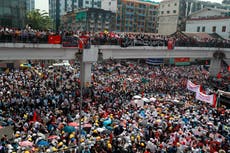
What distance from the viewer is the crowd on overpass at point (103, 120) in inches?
506

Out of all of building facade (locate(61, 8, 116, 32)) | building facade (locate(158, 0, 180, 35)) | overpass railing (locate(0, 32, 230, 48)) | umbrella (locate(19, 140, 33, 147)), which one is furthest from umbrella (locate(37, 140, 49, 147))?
building facade (locate(158, 0, 180, 35))

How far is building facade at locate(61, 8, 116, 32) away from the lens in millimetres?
74938

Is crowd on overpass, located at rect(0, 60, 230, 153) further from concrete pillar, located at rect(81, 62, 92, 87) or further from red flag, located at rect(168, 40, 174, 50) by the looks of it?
red flag, located at rect(168, 40, 174, 50)

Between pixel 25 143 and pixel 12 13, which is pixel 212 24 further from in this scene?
pixel 25 143

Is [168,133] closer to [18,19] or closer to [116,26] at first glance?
[18,19]

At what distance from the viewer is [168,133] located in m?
15.5

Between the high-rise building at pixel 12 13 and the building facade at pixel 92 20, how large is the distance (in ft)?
123

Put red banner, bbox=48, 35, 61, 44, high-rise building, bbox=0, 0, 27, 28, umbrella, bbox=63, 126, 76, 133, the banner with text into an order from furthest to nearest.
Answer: high-rise building, bbox=0, 0, 27, 28 → red banner, bbox=48, 35, 61, 44 → the banner with text → umbrella, bbox=63, 126, 76, 133

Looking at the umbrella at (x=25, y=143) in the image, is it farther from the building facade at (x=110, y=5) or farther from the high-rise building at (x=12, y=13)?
the building facade at (x=110, y=5)

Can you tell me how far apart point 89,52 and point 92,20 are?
55438mm

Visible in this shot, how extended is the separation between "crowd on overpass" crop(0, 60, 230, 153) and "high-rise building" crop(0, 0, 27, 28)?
1303cm

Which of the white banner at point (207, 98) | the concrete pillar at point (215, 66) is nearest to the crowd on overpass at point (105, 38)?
the concrete pillar at point (215, 66)

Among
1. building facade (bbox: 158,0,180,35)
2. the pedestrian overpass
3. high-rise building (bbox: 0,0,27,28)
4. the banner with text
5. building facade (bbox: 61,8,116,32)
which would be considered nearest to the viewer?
the banner with text

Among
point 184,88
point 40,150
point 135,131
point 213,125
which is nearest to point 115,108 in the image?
point 135,131
